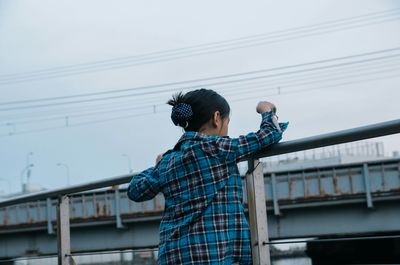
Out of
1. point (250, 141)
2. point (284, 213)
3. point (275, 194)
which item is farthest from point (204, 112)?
point (284, 213)

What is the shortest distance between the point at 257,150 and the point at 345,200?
17866 millimetres

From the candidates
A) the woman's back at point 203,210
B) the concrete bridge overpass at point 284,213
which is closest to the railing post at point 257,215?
the woman's back at point 203,210

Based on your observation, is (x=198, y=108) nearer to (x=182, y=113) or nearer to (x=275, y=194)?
(x=182, y=113)

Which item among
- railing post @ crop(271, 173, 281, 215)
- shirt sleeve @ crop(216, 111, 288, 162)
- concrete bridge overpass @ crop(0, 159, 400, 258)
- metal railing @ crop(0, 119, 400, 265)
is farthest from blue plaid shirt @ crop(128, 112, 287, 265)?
railing post @ crop(271, 173, 281, 215)

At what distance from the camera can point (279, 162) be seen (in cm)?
5919

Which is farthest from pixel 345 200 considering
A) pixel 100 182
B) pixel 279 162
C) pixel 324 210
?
pixel 279 162

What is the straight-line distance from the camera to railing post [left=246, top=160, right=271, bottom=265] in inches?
92.5

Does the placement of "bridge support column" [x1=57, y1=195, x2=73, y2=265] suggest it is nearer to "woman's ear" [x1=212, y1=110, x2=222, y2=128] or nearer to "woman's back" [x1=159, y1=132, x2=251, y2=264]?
"woman's back" [x1=159, y1=132, x2=251, y2=264]

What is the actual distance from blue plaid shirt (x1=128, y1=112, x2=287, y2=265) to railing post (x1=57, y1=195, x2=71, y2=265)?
4.31ft

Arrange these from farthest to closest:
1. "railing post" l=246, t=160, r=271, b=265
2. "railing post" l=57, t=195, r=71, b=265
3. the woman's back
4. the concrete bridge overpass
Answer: the concrete bridge overpass → "railing post" l=57, t=195, r=71, b=265 → "railing post" l=246, t=160, r=271, b=265 → the woman's back

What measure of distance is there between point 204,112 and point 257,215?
0.49 m

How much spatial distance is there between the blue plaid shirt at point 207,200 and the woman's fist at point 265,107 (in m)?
0.05

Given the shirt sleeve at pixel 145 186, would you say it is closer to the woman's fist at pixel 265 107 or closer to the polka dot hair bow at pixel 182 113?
the polka dot hair bow at pixel 182 113

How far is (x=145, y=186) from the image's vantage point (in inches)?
89.0
